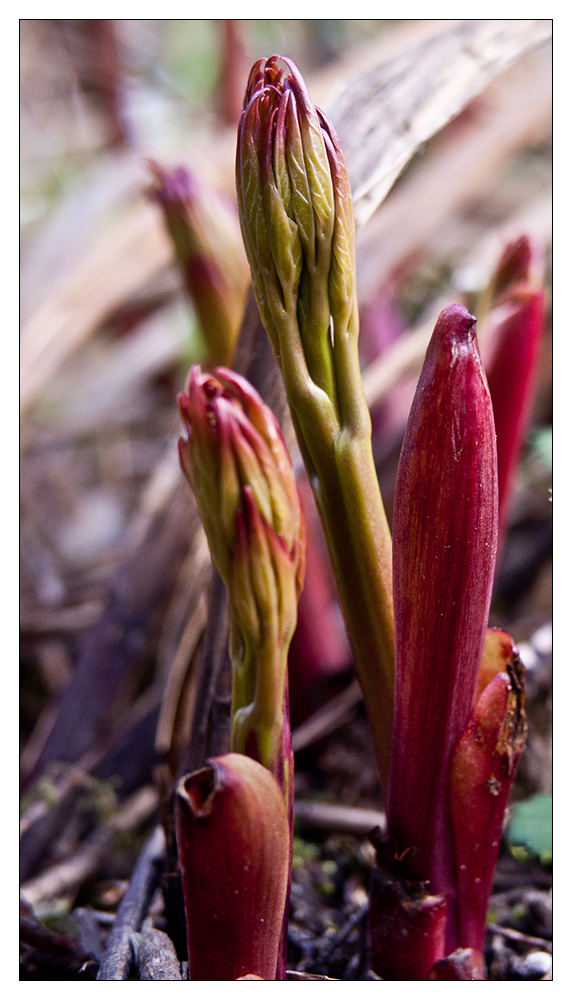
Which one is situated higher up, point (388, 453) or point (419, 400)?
point (388, 453)

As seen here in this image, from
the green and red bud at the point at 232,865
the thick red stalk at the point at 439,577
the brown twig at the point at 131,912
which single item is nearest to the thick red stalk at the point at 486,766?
the thick red stalk at the point at 439,577

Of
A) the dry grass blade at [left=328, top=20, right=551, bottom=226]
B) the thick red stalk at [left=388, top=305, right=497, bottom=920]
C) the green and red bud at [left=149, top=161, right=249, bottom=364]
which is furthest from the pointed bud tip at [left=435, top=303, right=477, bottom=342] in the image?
the green and red bud at [left=149, top=161, right=249, bottom=364]

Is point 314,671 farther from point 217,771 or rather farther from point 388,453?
point 217,771

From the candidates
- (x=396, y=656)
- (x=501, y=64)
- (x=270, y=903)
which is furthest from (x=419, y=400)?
(x=501, y=64)

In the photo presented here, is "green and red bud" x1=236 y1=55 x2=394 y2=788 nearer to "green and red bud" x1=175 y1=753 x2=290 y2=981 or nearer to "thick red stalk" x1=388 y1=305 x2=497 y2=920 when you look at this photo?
"thick red stalk" x1=388 y1=305 x2=497 y2=920

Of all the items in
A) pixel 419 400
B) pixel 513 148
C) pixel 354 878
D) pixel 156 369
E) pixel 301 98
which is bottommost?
pixel 354 878

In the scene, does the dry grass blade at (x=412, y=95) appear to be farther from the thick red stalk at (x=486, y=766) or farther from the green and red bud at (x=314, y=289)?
the thick red stalk at (x=486, y=766)

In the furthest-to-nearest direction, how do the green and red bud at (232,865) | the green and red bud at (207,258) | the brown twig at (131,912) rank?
the green and red bud at (207,258) < the brown twig at (131,912) < the green and red bud at (232,865)
